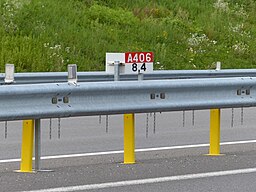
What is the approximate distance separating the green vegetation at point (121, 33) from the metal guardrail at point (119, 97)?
10.5m

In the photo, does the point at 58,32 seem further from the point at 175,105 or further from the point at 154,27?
the point at 175,105

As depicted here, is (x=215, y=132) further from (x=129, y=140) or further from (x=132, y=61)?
(x=132, y=61)

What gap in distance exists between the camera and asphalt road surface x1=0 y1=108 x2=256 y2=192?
9.11 meters

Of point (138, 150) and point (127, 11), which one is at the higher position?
point (127, 11)

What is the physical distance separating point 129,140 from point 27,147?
130 cm

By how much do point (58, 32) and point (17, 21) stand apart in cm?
109

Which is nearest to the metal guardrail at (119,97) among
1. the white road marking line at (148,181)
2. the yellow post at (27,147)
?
the yellow post at (27,147)

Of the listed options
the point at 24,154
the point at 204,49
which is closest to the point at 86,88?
the point at 24,154

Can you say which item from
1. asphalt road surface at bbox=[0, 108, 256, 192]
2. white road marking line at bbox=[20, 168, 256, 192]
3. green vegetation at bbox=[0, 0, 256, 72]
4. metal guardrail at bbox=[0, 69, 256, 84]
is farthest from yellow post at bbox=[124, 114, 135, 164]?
green vegetation at bbox=[0, 0, 256, 72]

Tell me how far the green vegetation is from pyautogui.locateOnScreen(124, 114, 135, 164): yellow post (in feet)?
34.0

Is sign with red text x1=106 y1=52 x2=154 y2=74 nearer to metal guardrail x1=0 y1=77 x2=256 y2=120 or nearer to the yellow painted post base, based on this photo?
metal guardrail x1=0 y1=77 x2=256 y2=120

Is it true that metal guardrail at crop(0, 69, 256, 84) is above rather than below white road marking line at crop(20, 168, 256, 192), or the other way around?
above

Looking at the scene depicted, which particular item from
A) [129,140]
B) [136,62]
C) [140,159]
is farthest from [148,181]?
[136,62]

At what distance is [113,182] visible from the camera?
917 cm
